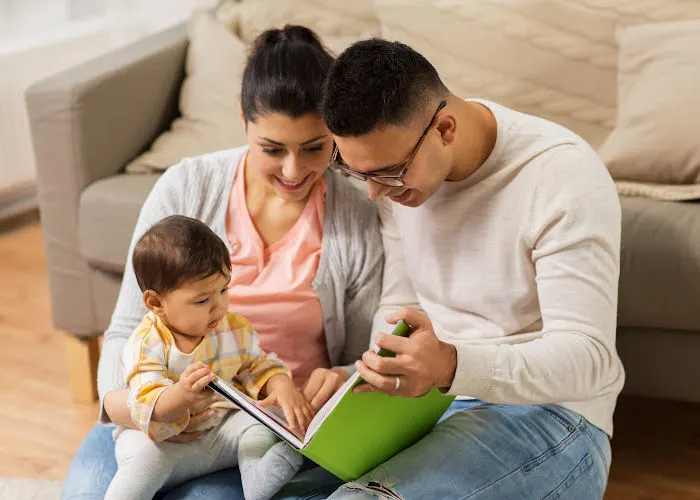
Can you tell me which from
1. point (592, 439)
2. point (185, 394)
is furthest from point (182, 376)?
point (592, 439)

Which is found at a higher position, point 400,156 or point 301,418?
point 400,156

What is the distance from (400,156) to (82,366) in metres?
1.33

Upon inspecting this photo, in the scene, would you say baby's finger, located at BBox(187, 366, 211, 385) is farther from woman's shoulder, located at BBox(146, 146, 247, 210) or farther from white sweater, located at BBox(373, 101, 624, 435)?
woman's shoulder, located at BBox(146, 146, 247, 210)

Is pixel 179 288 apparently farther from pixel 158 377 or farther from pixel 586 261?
pixel 586 261

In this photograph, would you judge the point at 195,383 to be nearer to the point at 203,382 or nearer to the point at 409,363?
the point at 203,382

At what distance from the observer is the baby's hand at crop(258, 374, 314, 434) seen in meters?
1.44

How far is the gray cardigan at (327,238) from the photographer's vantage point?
167cm

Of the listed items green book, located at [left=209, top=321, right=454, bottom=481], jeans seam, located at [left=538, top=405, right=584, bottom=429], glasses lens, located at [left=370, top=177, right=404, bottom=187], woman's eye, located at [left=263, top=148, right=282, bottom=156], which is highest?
glasses lens, located at [left=370, top=177, right=404, bottom=187]

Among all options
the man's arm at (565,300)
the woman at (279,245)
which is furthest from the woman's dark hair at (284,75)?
the man's arm at (565,300)

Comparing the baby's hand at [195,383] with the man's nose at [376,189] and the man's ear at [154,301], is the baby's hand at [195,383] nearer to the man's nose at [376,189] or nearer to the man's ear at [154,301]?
the man's ear at [154,301]

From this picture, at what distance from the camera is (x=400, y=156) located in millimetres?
1329

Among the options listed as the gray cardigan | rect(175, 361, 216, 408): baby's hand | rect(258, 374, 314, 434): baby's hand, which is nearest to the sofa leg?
the gray cardigan

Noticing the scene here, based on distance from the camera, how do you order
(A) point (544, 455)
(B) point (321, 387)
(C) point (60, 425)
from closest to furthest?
(A) point (544, 455)
(B) point (321, 387)
(C) point (60, 425)

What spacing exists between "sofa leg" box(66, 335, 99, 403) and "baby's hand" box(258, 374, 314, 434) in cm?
100
